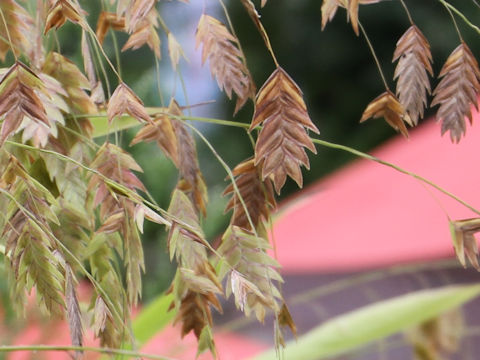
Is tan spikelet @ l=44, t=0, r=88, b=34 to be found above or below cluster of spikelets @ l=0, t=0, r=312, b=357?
above

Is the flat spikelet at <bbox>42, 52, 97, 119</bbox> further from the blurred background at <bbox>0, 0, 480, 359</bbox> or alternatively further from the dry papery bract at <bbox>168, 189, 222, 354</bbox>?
the blurred background at <bbox>0, 0, 480, 359</bbox>

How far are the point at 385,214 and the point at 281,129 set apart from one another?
1.38 m

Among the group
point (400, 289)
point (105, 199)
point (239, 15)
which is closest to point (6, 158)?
point (105, 199)

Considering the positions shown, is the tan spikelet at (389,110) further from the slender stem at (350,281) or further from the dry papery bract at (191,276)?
the slender stem at (350,281)

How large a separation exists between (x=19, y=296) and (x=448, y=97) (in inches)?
10.6

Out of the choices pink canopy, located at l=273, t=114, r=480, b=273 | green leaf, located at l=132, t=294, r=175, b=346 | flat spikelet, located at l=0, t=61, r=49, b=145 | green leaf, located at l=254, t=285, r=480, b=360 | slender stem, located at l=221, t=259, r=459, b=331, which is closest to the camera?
flat spikelet, located at l=0, t=61, r=49, b=145

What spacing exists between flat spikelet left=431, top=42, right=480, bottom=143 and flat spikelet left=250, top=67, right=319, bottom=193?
0.10 metres

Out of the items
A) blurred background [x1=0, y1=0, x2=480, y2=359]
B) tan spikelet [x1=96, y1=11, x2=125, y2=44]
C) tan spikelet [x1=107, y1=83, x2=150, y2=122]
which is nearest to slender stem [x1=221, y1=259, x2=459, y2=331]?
tan spikelet [x1=96, y1=11, x2=125, y2=44]

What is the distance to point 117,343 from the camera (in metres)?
0.50

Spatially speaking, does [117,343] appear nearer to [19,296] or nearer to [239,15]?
[19,296]

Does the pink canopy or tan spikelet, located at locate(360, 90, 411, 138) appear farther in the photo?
the pink canopy

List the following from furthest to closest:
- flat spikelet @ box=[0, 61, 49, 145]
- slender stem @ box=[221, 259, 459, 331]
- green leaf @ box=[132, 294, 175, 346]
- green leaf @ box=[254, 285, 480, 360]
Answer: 1. slender stem @ box=[221, 259, 459, 331]
2. green leaf @ box=[132, 294, 175, 346]
3. green leaf @ box=[254, 285, 480, 360]
4. flat spikelet @ box=[0, 61, 49, 145]

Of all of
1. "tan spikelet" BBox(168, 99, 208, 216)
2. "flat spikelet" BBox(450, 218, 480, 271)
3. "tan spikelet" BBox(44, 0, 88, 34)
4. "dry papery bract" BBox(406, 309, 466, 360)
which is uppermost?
"tan spikelet" BBox(44, 0, 88, 34)

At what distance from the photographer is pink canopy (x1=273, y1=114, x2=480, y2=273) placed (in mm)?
1616
